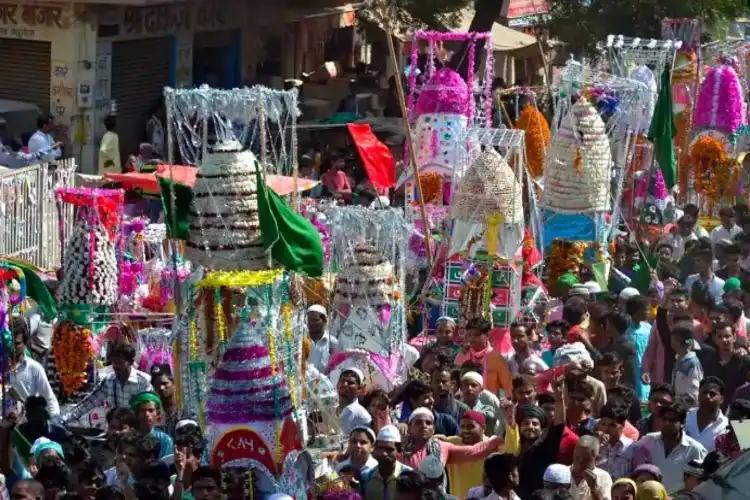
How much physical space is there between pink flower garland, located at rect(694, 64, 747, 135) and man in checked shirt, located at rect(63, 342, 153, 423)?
10344 mm

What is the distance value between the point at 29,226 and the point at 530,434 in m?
8.34

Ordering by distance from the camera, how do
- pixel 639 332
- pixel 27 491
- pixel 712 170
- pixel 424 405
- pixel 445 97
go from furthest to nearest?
pixel 712 170 → pixel 445 97 → pixel 639 332 → pixel 424 405 → pixel 27 491

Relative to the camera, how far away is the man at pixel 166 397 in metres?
11.0

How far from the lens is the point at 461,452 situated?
9.95 metres

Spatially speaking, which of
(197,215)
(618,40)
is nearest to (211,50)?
(618,40)

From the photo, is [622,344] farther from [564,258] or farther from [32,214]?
[32,214]

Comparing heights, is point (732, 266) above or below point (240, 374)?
above

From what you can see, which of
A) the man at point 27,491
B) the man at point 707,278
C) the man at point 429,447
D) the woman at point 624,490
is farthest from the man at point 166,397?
the man at point 707,278

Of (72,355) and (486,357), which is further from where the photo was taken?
(72,355)

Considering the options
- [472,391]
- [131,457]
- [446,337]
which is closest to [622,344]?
[446,337]

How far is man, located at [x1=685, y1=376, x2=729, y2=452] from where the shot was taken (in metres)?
10.3

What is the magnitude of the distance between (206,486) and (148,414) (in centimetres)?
172

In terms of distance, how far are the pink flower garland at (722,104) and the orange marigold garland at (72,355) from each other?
983cm

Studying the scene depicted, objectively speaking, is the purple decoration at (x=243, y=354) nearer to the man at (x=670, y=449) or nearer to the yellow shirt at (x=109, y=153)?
the man at (x=670, y=449)
